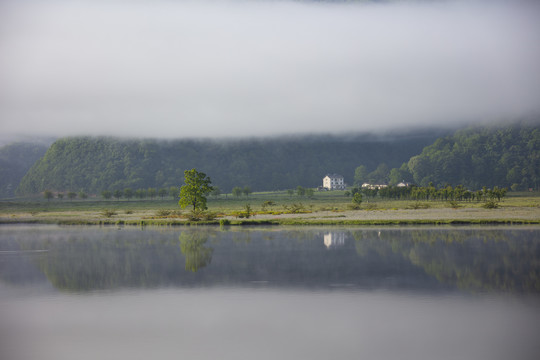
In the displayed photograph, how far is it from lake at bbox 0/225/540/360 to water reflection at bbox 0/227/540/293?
118 millimetres

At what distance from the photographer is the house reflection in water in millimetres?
41469

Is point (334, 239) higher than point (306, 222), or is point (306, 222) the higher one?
point (306, 222)

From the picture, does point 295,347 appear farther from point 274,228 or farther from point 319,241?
point 274,228

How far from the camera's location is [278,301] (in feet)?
73.4

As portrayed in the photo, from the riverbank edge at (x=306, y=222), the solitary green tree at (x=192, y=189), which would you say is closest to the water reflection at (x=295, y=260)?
the riverbank edge at (x=306, y=222)

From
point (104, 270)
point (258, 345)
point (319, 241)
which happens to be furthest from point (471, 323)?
point (319, 241)

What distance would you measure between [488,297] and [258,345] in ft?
37.8

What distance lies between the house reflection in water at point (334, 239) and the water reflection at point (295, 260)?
0.09 metres

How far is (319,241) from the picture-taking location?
43.7 metres

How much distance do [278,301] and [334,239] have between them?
23284 mm

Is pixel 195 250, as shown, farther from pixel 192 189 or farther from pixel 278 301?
pixel 192 189

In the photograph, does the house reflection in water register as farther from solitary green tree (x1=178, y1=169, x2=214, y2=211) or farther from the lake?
solitary green tree (x1=178, y1=169, x2=214, y2=211)

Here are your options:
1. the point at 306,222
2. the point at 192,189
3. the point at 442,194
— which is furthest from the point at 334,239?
the point at 442,194

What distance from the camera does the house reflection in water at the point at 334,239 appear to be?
41469 mm
